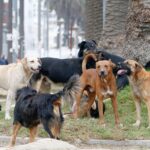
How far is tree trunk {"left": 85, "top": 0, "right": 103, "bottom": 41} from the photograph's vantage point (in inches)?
1069

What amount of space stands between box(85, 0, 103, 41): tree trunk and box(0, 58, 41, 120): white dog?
12734mm

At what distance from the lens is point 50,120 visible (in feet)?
32.8

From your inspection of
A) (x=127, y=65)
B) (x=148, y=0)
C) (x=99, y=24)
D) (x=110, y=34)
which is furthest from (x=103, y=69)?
(x=99, y=24)

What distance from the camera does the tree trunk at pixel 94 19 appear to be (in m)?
27.1

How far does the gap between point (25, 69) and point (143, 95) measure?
274 cm

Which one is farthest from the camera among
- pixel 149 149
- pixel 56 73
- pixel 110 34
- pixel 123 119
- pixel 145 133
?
pixel 110 34

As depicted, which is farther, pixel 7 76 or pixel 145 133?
pixel 7 76

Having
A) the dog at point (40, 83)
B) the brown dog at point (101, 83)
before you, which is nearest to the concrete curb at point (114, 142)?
the brown dog at point (101, 83)

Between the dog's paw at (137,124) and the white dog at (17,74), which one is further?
the white dog at (17,74)

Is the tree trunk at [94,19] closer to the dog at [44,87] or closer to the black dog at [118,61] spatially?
the black dog at [118,61]

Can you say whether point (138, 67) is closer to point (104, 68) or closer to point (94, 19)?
point (104, 68)

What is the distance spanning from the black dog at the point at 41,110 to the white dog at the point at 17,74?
2600 millimetres

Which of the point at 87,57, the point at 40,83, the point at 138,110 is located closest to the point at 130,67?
the point at 138,110

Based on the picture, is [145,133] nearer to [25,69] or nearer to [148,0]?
[25,69]
